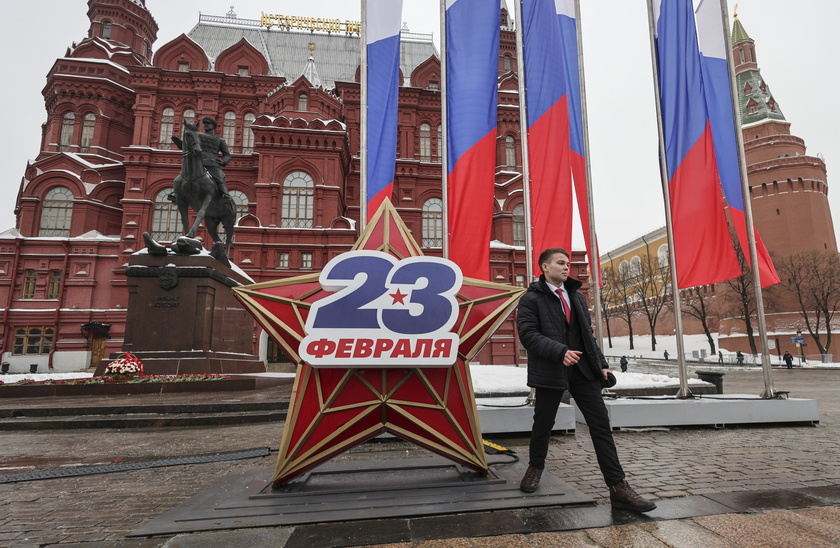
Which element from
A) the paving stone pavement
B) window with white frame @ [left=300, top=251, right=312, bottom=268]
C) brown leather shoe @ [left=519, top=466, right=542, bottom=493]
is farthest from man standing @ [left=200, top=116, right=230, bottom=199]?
window with white frame @ [left=300, top=251, right=312, bottom=268]

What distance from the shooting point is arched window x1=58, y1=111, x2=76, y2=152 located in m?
34.4

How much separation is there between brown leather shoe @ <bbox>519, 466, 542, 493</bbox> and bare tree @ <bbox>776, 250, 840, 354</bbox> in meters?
45.9

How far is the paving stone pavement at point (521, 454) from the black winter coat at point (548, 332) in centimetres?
95

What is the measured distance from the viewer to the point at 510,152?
36.2m

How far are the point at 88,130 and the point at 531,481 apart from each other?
1671 inches

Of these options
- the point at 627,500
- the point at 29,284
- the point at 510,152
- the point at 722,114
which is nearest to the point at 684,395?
the point at 722,114

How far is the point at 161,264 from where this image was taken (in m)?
12.3

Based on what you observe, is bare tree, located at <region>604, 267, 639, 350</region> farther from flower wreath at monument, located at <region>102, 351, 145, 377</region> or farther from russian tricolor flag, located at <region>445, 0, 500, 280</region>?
flower wreath at monument, located at <region>102, 351, 145, 377</region>

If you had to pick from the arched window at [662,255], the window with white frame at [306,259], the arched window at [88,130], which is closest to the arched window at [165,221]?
the arched window at [88,130]

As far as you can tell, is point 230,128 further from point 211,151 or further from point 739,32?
point 739,32

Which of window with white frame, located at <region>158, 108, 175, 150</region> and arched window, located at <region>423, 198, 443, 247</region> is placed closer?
window with white frame, located at <region>158, 108, 175, 150</region>

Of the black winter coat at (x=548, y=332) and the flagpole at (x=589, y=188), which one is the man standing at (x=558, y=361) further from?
the flagpole at (x=589, y=188)

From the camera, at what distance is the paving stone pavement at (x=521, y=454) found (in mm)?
2752

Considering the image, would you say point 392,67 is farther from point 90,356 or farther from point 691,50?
point 90,356
